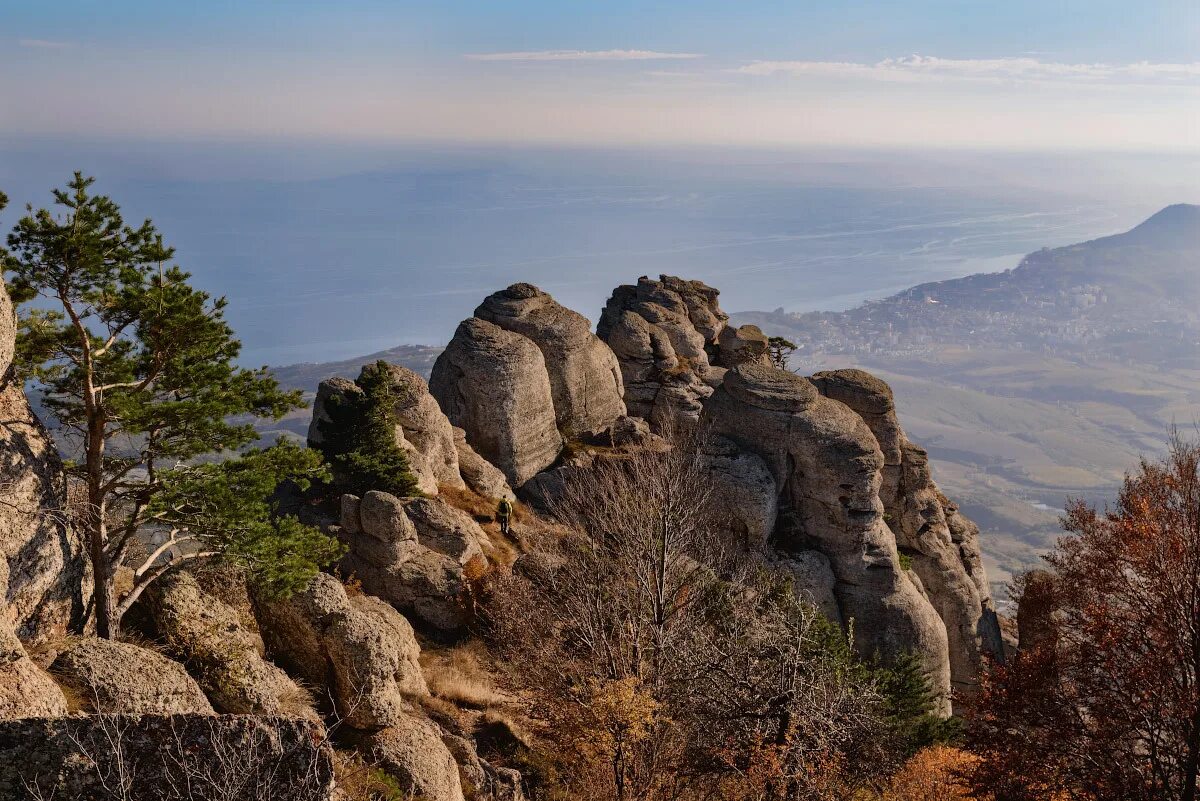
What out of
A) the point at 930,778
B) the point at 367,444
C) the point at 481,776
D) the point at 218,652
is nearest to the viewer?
the point at 218,652

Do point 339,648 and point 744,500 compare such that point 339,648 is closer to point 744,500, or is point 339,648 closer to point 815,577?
point 744,500

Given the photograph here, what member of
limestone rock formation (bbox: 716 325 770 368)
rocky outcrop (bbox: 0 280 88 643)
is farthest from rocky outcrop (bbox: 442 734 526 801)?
limestone rock formation (bbox: 716 325 770 368)

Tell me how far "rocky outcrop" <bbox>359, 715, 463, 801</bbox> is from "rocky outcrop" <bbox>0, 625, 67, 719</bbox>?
6456 millimetres

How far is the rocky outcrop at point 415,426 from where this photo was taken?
110 feet

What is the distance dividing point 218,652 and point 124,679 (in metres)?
2.60

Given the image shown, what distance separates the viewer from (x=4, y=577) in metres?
15.3

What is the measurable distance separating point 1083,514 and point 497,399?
84.4 ft

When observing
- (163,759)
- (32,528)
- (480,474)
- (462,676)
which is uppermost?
(32,528)

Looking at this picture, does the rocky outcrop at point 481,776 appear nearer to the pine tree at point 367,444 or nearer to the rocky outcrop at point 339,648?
the rocky outcrop at point 339,648

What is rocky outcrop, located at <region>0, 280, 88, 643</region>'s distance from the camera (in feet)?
53.4

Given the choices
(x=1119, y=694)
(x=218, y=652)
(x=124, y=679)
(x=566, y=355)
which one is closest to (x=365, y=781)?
(x=218, y=652)

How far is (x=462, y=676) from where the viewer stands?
86.0ft

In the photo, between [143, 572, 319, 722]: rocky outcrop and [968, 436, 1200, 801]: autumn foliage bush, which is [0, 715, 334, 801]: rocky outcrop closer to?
[143, 572, 319, 722]: rocky outcrop

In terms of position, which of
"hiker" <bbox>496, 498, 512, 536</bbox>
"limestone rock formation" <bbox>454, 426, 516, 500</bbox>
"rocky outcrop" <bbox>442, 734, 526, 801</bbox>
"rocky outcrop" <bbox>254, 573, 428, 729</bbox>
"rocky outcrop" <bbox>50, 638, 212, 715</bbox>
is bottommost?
"rocky outcrop" <bbox>442, 734, 526, 801</bbox>
